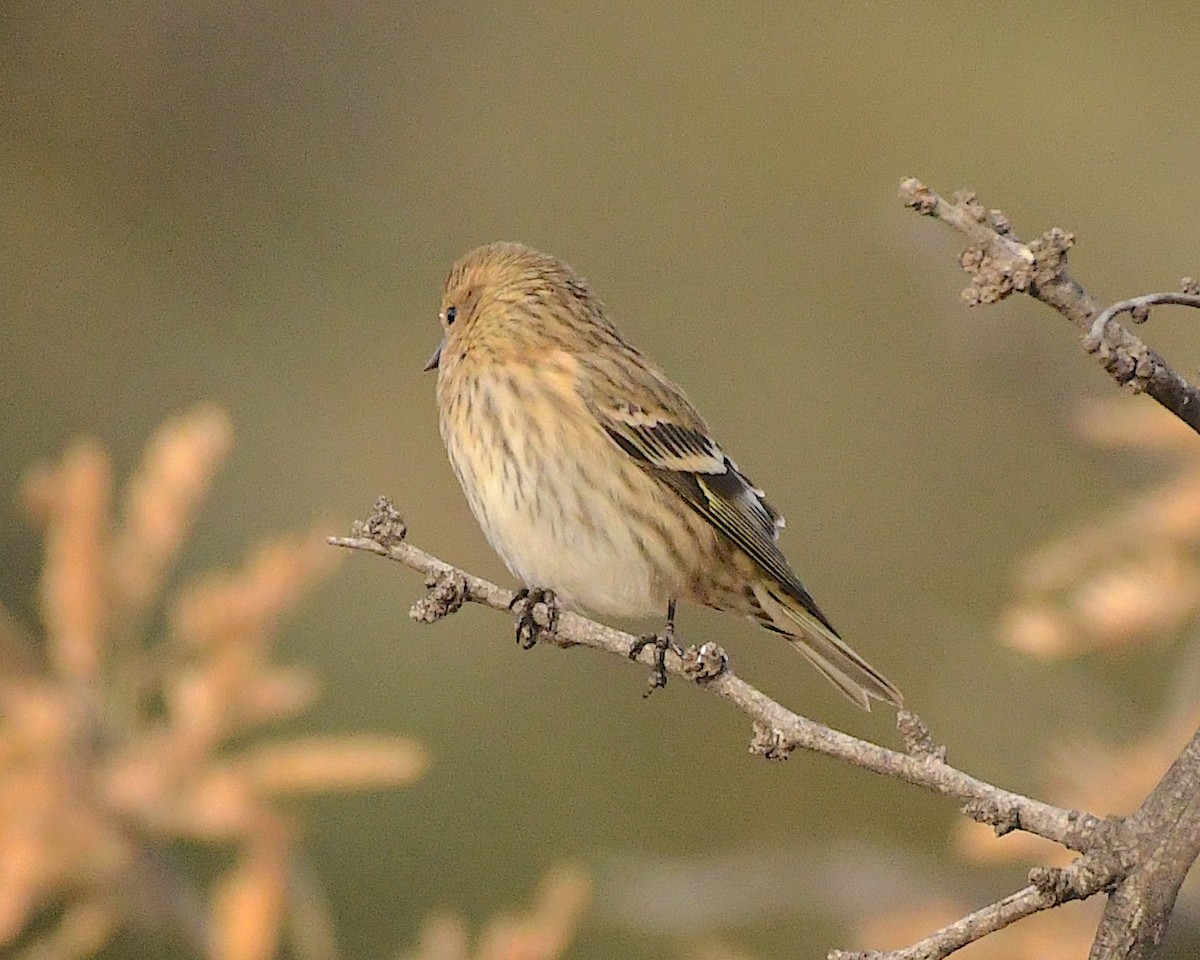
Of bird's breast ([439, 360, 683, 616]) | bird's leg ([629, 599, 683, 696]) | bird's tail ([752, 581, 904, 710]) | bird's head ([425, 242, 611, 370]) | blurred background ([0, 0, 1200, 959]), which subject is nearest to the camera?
bird's leg ([629, 599, 683, 696])

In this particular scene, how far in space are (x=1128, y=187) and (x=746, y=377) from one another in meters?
1.95

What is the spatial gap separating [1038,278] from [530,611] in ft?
5.87

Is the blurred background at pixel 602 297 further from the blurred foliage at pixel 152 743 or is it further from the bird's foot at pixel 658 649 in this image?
the blurred foliage at pixel 152 743

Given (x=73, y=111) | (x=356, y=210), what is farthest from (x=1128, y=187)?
(x=73, y=111)

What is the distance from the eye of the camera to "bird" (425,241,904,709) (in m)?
3.91

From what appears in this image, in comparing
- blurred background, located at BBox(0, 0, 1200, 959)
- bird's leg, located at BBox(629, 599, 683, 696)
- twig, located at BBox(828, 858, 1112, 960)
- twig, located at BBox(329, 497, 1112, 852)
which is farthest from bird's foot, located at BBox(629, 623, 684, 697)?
blurred background, located at BBox(0, 0, 1200, 959)

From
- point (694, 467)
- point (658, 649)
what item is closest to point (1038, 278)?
point (658, 649)

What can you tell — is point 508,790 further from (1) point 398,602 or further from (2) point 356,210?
(2) point 356,210

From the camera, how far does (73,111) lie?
9805 millimetres

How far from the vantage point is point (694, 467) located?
4098 millimetres

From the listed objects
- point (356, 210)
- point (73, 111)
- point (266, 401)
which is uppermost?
point (73, 111)

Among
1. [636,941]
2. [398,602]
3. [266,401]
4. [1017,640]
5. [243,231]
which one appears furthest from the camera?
[243,231]

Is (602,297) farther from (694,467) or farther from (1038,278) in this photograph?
(1038,278)

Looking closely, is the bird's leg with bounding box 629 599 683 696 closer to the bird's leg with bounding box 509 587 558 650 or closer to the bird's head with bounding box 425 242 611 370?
the bird's leg with bounding box 509 587 558 650
